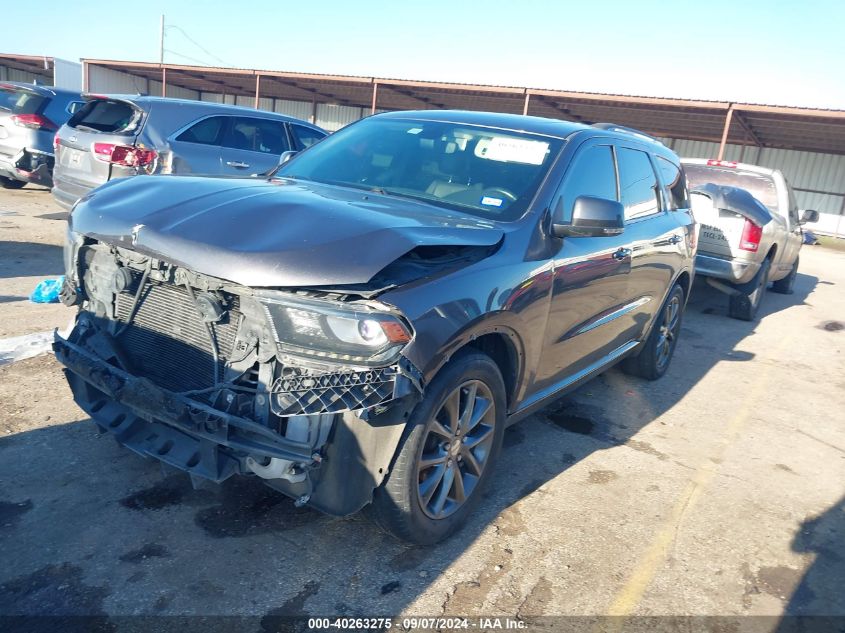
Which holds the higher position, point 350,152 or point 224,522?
point 350,152

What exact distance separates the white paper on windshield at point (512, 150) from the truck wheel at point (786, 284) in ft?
29.9

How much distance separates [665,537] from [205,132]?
6.73 m

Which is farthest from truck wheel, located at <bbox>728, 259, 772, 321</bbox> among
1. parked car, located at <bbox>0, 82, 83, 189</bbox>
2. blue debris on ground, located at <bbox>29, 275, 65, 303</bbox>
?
parked car, located at <bbox>0, 82, 83, 189</bbox>

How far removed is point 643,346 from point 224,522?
3690 millimetres

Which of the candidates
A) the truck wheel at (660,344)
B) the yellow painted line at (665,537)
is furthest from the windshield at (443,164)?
the truck wheel at (660,344)

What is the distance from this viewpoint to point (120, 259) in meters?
2.96

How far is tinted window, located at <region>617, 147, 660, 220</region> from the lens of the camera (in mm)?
4523

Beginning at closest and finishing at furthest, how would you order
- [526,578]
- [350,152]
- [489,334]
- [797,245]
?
[526,578]
[489,334]
[350,152]
[797,245]

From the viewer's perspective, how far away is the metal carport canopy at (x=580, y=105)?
21.9 m

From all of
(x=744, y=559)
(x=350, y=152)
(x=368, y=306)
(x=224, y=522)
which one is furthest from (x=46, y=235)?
(x=744, y=559)

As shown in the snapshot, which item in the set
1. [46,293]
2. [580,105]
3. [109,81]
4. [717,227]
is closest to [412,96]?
[580,105]

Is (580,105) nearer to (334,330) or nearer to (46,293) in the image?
(46,293)

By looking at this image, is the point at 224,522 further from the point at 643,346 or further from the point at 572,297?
the point at 643,346

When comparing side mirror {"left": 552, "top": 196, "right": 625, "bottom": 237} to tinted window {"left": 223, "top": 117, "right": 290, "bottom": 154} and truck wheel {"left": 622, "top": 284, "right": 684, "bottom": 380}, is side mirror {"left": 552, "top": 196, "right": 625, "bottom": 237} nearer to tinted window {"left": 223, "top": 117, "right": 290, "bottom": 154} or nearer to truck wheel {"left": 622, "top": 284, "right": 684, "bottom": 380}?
truck wheel {"left": 622, "top": 284, "right": 684, "bottom": 380}
